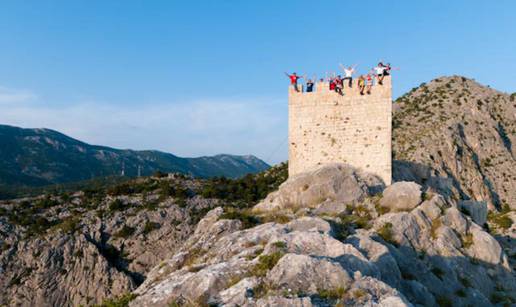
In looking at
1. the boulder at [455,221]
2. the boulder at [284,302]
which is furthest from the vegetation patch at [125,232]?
the boulder at [284,302]

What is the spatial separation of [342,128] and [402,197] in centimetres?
586

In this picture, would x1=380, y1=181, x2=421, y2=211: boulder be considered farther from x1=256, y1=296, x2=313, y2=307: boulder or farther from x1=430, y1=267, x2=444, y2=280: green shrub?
x1=256, y1=296, x2=313, y2=307: boulder

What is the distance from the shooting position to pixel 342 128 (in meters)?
27.8

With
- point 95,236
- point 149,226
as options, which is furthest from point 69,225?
point 149,226

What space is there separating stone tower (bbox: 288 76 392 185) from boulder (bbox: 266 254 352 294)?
Result: 14.7 m

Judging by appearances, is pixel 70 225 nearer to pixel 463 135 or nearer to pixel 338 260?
pixel 338 260

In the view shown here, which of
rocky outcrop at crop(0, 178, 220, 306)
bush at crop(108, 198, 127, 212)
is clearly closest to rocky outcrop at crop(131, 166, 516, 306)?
rocky outcrop at crop(0, 178, 220, 306)

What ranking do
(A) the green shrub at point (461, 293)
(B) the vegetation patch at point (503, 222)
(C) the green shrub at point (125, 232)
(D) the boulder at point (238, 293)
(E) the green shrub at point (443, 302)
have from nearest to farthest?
(D) the boulder at point (238, 293) → (E) the green shrub at point (443, 302) → (A) the green shrub at point (461, 293) → (B) the vegetation patch at point (503, 222) → (C) the green shrub at point (125, 232)

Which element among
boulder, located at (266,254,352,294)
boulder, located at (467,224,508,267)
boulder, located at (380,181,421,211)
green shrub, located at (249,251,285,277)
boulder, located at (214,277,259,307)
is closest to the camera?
boulder, located at (214,277,259,307)

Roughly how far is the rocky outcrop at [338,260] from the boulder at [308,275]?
3 centimetres

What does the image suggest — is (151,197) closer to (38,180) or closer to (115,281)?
(115,281)

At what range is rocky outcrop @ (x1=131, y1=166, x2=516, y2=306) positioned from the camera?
12.7 metres

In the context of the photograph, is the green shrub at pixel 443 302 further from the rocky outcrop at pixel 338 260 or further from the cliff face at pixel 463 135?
the cliff face at pixel 463 135

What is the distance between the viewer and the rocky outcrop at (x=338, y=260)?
41.7 feet
